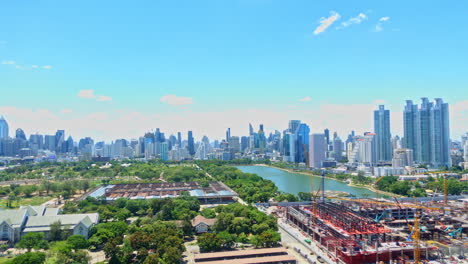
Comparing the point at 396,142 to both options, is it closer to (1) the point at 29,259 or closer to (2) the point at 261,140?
(2) the point at 261,140

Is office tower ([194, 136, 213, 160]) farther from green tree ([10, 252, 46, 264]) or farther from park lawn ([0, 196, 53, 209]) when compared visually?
green tree ([10, 252, 46, 264])

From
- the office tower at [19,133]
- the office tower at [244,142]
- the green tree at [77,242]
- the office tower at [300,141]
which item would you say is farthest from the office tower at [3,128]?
the green tree at [77,242]

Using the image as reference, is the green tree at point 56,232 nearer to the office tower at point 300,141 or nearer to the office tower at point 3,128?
the office tower at point 300,141

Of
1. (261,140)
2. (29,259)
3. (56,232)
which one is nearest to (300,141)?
(261,140)

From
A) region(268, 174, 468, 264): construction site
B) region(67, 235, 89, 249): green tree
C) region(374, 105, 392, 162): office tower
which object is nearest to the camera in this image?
region(268, 174, 468, 264): construction site

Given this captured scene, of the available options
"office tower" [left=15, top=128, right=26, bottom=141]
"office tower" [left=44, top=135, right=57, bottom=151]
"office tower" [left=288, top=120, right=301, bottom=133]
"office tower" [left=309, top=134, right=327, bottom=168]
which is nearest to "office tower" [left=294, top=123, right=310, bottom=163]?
"office tower" [left=309, top=134, right=327, bottom=168]
